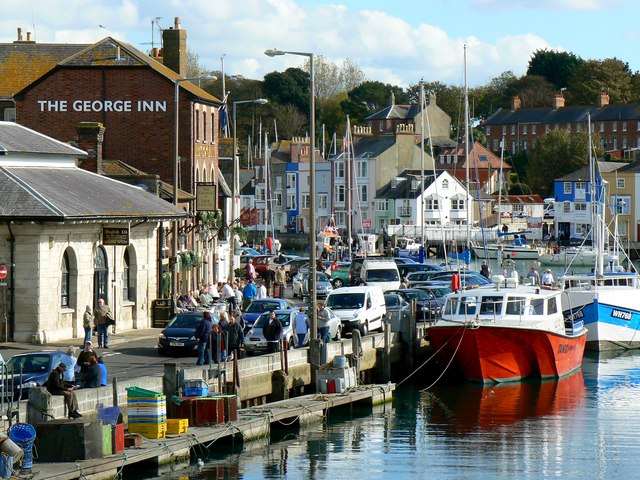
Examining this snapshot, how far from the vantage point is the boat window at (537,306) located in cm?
4516

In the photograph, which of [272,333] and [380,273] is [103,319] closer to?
[272,333]

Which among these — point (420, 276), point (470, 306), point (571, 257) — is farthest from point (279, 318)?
point (571, 257)

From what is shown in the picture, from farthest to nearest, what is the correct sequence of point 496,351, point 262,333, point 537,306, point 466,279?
1. point 466,279
2. point 537,306
3. point 496,351
4. point 262,333

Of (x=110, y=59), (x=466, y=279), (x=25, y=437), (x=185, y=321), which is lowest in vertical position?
(x=25, y=437)

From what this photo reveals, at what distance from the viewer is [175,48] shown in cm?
7094

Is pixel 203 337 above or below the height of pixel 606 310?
above

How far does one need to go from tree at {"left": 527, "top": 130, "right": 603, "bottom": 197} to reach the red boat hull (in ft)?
340

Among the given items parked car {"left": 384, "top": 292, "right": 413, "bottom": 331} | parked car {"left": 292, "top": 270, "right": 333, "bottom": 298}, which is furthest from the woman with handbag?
parked car {"left": 292, "top": 270, "right": 333, "bottom": 298}

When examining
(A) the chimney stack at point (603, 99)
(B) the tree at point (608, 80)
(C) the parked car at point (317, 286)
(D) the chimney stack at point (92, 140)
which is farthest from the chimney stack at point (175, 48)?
(B) the tree at point (608, 80)

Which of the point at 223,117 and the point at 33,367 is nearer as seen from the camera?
the point at 33,367

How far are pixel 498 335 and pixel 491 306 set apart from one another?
3.68 ft

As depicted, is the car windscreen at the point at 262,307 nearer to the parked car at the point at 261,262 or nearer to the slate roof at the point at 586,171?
the parked car at the point at 261,262

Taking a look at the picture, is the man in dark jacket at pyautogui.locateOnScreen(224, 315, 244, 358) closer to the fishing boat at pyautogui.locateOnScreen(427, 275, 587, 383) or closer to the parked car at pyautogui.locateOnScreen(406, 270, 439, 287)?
the fishing boat at pyautogui.locateOnScreen(427, 275, 587, 383)

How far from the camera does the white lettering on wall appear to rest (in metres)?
62.6
